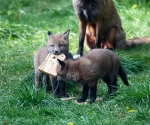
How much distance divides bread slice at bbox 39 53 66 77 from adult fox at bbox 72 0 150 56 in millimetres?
2358

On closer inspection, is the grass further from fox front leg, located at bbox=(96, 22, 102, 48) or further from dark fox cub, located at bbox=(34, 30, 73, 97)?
fox front leg, located at bbox=(96, 22, 102, 48)

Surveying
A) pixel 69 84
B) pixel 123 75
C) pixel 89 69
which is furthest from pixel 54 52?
pixel 123 75

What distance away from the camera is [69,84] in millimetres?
7480

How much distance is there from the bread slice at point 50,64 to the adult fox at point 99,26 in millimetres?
2358

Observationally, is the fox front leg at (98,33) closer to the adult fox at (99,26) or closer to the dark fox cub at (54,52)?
the adult fox at (99,26)

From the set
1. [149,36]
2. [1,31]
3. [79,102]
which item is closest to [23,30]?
[1,31]

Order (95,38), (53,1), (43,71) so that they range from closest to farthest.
A: (43,71) → (95,38) → (53,1)

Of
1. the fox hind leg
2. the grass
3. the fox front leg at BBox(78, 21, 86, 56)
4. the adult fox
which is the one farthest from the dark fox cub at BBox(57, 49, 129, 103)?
the fox front leg at BBox(78, 21, 86, 56)

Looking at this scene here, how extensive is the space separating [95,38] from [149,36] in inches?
48.5

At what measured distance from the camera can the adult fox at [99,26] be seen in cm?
914

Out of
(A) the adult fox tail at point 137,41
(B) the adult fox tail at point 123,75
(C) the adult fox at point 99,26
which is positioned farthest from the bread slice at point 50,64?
(A) the adult fox tail at point 137,41

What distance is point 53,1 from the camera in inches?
576

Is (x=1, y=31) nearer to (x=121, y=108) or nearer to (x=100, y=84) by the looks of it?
(x=100, y=84)

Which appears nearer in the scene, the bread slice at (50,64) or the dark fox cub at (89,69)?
the dark fox cub at (89,69)
